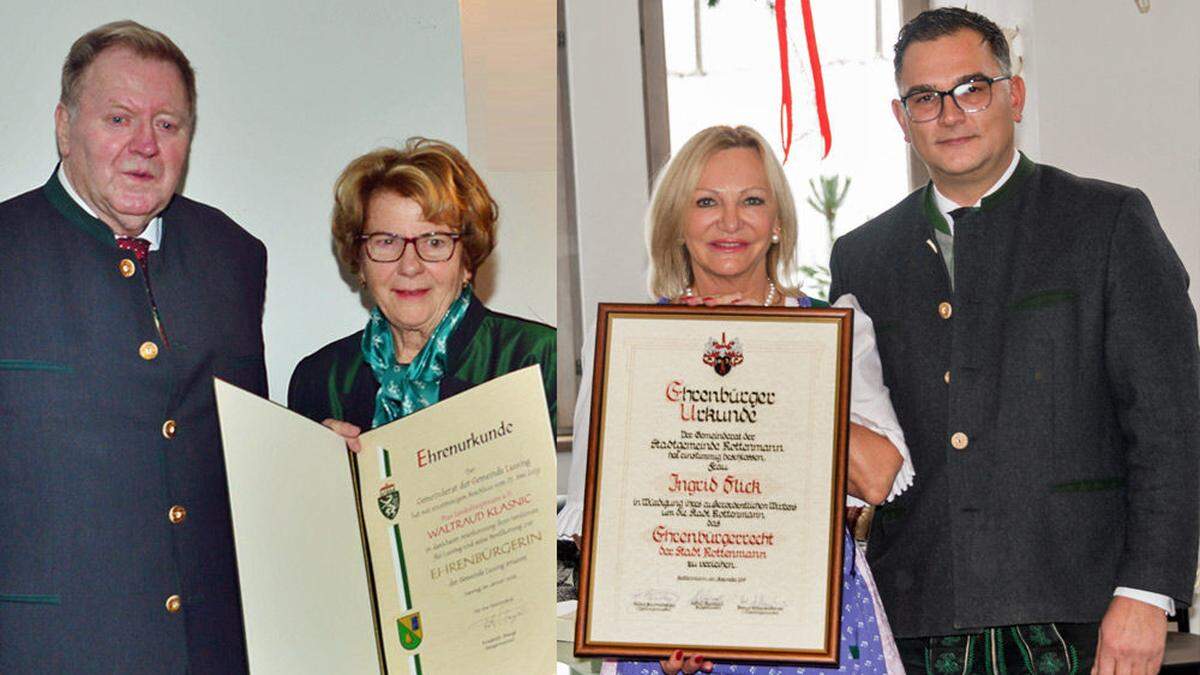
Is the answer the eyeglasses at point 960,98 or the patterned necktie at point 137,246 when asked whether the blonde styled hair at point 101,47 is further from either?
the eyeglasses at point 960,98

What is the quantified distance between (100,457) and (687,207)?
1.03 meters

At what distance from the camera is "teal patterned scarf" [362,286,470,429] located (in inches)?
93.5

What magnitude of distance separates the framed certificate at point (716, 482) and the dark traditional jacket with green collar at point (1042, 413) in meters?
0.26

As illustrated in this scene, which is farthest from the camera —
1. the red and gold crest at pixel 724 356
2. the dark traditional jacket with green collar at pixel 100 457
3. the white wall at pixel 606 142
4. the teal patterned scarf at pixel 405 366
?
the white wall at pixel 606 142

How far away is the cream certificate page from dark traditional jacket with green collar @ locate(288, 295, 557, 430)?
247mm

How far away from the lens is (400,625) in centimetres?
234

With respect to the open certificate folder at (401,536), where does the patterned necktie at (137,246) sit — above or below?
above

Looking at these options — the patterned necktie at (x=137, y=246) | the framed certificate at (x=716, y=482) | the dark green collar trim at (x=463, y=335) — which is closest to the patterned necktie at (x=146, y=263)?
the patterned necktie at (x=137, y=246)

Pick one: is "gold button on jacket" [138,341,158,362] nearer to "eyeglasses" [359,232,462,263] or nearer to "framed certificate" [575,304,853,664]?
"eyeglasses" [359,232,462,263]

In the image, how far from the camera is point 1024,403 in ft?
7.75

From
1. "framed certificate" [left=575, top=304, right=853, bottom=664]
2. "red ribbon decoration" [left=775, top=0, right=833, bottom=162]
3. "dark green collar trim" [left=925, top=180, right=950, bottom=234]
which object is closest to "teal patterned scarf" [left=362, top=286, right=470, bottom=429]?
"framed certificate" [left=575, top=304, right=853, bottom=664]

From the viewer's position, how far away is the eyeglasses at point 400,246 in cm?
235

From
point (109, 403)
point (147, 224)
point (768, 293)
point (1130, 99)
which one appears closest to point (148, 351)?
point (109, 403)

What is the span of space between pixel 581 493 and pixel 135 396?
28.8 inches
